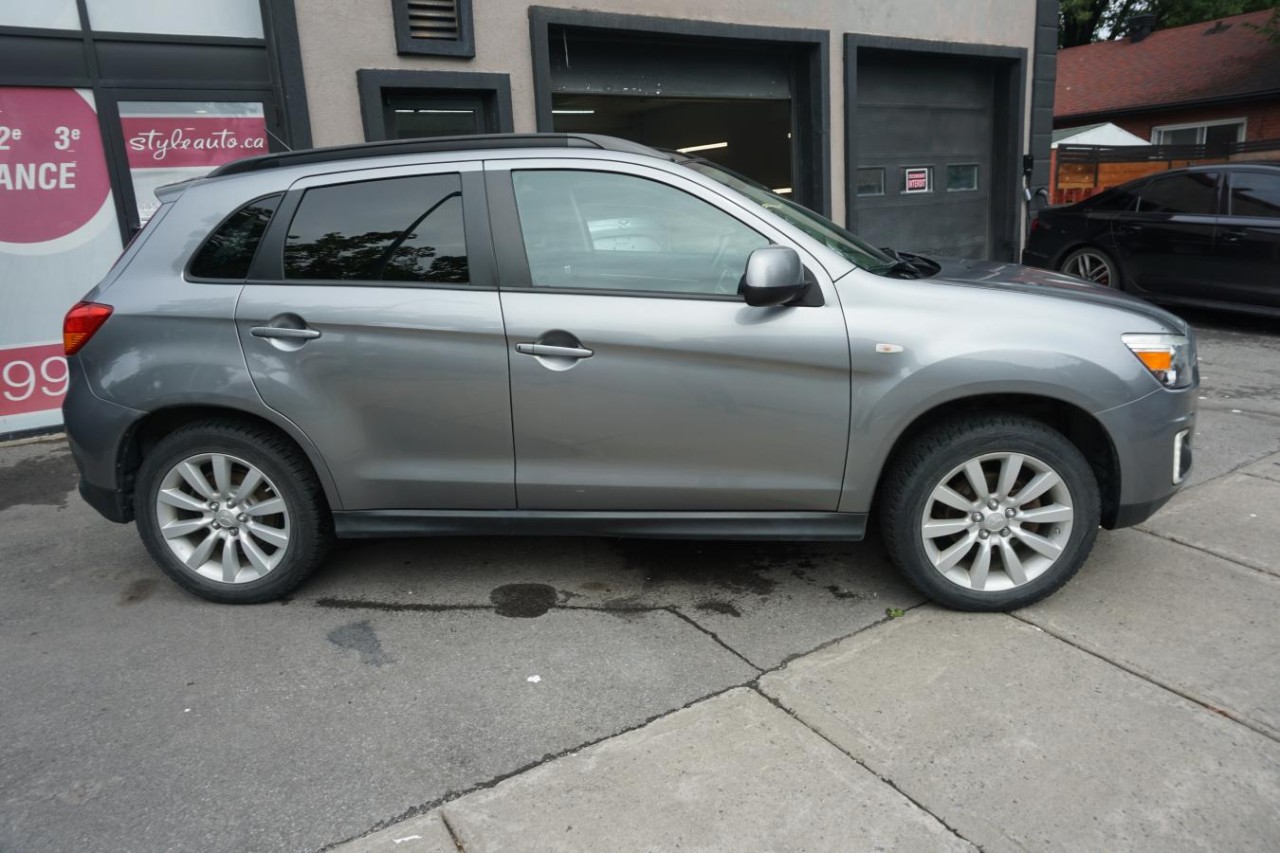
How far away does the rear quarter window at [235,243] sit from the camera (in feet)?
12.0

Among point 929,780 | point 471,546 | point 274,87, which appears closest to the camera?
point 929,780

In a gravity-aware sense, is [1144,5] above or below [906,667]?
above

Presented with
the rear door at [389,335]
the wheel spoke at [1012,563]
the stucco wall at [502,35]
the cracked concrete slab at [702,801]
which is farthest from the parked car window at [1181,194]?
the cracked concrete slab at [702,801]

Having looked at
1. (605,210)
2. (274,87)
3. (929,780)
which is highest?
(274,87)

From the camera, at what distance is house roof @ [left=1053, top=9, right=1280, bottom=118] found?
2230cm

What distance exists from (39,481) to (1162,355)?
6.05 meters

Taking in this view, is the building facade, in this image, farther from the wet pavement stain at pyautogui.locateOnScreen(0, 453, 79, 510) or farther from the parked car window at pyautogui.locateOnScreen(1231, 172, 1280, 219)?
the parked car window at pyautogui.locateOnScreen(1231, 172, 1280, 219)

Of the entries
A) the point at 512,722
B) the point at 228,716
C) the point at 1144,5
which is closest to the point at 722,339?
the point at 512,722

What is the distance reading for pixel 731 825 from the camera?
8.07 feet

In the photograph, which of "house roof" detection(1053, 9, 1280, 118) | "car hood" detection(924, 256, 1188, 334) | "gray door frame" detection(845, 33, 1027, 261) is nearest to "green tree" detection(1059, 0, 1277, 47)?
"house roof" detection(1053, 9, 1280, 118)

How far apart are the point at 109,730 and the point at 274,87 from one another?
5250 mm

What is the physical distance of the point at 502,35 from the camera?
7.45 m

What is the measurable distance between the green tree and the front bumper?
3073 cm

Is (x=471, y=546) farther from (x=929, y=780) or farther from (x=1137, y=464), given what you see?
(x=1137, y=464)
